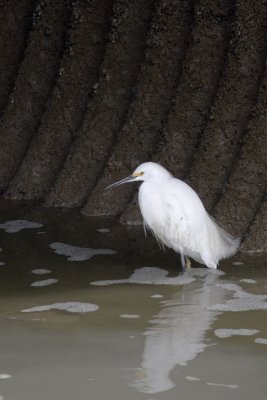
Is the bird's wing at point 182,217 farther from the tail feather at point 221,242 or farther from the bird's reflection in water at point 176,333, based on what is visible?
the bird's reflection in water at point 176,333

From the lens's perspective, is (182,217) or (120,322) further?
(182,217)

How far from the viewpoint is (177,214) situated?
6.00 metres

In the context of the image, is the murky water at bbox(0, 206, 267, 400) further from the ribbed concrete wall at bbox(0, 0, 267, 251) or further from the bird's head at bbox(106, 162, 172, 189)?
the ribbed concrete wall at bbox(0, 0, 267, 251)

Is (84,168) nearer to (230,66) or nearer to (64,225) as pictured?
(64,225)

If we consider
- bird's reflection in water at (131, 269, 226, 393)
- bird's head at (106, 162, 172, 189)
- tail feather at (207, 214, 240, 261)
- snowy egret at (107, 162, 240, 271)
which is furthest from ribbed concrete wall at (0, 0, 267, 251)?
bird's reflection in water at (131, 269, 226, 393)

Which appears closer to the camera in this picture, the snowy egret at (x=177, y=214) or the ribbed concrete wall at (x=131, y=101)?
the snowy egret at (x=177, y=214)

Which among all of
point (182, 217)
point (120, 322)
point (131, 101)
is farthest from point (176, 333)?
point (131, 101)

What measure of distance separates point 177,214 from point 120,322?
137 cm

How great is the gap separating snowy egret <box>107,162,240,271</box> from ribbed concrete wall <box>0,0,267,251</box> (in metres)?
0.30

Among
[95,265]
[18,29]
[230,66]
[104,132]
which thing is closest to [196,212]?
[95,265]

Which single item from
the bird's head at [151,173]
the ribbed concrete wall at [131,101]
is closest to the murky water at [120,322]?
the bird's head at [151,173]

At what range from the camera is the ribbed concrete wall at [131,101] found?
655 centimetres

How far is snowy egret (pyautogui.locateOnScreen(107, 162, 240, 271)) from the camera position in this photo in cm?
598

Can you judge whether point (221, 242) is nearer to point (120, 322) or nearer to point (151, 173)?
point (151, 173)
